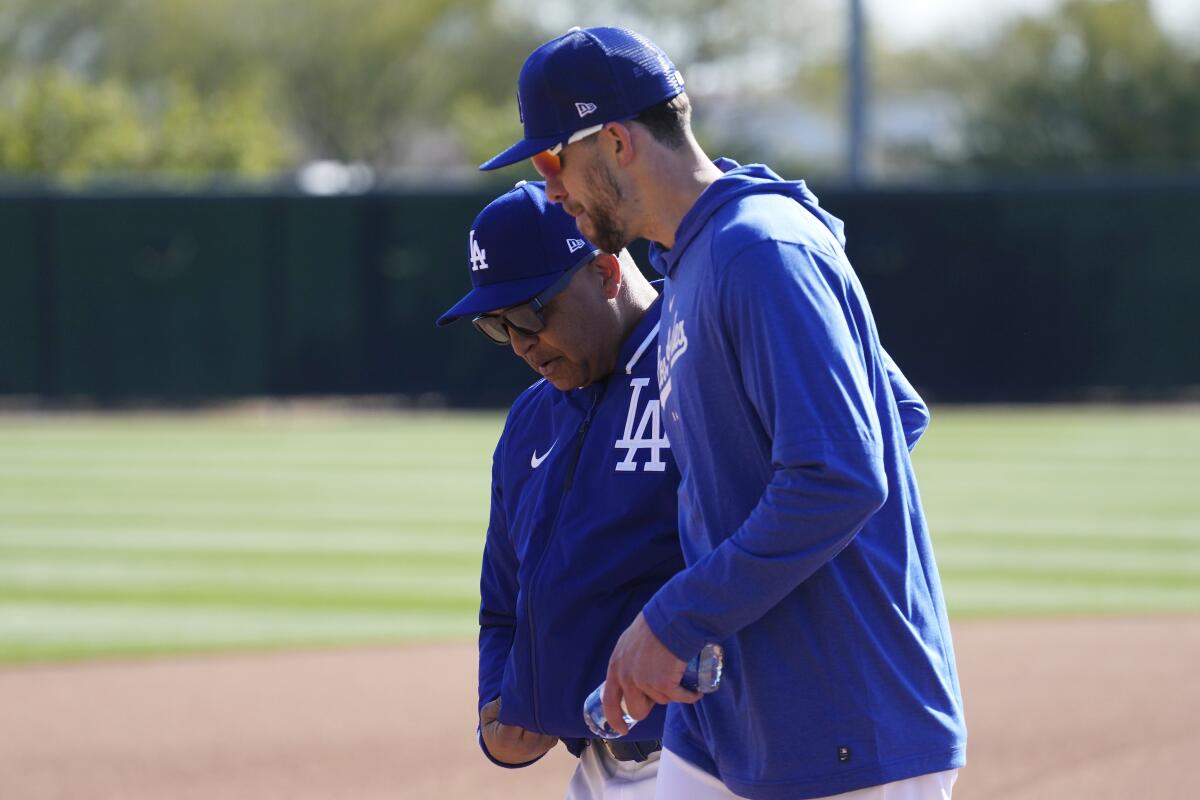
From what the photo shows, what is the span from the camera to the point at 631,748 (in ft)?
10.0

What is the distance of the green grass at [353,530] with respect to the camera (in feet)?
28.5

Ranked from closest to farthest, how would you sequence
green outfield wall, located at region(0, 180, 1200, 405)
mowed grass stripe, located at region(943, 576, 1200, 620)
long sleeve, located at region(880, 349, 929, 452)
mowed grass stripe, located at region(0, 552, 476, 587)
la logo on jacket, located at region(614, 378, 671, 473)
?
long sleeve, located at region(880, 349, 929, 452) → la logo on jacket, located at region(614, 378, 671, 473) → mowed grass stripe, located at region(943, 576, 1200, 620) → mowed grass stripe, located at region(0, 552, 476, 587) → green outfield wall, located at region(0, 180, 1200, 405)

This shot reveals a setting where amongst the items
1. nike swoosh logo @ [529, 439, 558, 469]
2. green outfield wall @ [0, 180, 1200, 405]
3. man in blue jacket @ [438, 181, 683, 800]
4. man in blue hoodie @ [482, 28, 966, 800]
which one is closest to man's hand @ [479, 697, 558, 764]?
man in blue jacket @ [438, 181, 683, 800]

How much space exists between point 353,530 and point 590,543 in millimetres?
8592

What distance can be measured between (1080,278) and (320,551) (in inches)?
505

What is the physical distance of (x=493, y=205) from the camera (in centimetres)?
312

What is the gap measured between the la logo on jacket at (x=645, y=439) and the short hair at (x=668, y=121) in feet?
1.93

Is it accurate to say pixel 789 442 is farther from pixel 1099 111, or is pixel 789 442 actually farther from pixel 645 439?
pixel 1099 111

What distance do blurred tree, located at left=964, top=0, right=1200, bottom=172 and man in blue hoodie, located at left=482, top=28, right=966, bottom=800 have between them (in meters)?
32.3

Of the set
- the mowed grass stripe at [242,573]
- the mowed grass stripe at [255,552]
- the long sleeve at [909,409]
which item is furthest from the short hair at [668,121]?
the mowed grass stripe at [255,552]

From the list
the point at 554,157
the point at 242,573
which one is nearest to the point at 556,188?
the point at 554,157

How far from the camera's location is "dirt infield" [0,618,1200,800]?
225 inches

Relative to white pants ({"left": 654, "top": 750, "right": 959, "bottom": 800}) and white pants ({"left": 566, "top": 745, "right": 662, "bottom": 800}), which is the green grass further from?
white pants ({"left": 654, "top": 750, "right": 959, "bottom": 800})

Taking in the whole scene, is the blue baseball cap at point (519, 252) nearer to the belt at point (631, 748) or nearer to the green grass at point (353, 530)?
the belt at point (631, 748)
